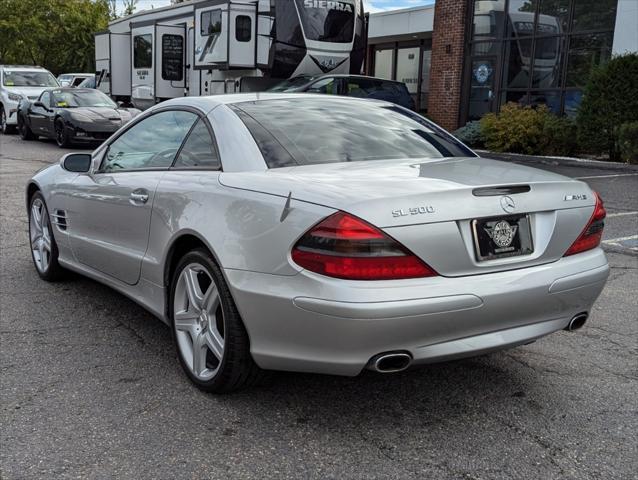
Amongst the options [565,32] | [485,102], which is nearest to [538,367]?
[565,32]

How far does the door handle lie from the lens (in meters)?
3.77

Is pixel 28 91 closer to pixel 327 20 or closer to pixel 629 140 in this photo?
pixel 327 20

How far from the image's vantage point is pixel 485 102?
1873cm

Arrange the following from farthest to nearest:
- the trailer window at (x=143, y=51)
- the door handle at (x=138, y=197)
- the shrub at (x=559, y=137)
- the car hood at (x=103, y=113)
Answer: the trailer window at (x=143, y=51), the car hood at (x=103, y=113), the shrub at (x=559, y=137), the door handle at (x=138, y=197)

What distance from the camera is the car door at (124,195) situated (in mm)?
3854

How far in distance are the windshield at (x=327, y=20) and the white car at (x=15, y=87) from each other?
10000 mm

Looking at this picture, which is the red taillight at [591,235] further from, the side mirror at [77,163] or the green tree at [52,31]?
the green tree at [52,31]

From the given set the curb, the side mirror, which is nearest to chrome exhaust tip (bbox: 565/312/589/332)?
the side mirror

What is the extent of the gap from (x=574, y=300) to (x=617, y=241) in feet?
14.1

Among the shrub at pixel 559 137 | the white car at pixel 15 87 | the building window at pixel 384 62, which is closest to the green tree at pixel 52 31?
the white car at pixel 15 87

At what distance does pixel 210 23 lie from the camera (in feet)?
51.4

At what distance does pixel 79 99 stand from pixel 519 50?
440 inches

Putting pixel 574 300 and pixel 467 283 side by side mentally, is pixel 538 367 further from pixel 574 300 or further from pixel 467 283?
pixel 467 283

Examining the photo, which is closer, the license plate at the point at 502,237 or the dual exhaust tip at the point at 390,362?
the dual exhaust tip at the point at 390,362
